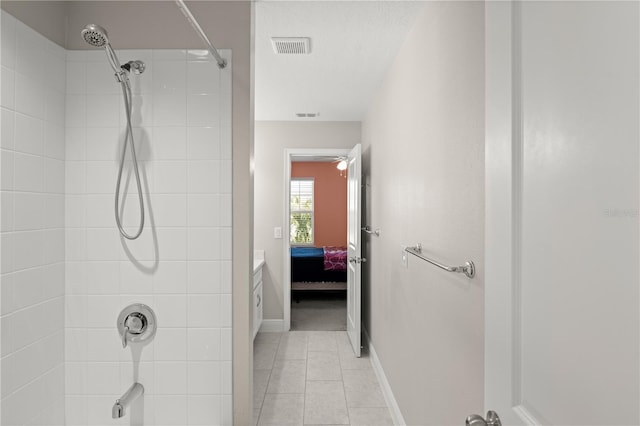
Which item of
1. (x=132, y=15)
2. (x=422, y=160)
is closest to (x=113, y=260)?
(x=132, y=15)

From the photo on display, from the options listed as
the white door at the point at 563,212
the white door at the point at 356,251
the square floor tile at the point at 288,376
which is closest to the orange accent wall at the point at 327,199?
the white door at the point at 356,251

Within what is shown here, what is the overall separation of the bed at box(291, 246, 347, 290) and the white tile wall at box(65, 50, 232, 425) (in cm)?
366

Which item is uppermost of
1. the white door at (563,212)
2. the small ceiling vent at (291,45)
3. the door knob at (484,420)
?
the small ceiling vent at (291,45)

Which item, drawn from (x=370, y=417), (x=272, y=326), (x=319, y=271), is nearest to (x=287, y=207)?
(x=272, y=326)

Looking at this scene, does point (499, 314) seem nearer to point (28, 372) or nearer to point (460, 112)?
point (460, 112)

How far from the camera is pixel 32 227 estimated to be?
1434 millimetres

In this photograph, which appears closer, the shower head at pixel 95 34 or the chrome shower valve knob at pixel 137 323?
the shower head at pixel 95 34

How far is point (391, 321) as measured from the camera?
8.20 feet

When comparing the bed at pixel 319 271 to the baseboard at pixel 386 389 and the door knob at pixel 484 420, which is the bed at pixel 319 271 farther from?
the door knob at pixel 484 420

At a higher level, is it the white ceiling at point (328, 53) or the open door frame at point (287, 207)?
the white ceiling at point (328, 53)

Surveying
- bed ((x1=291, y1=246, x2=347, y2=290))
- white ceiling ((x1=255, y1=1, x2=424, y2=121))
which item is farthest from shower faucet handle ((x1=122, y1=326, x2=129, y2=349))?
bed ((x1=291, y1=246, x2=347, y2=290))

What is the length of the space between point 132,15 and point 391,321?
2385 millimetres

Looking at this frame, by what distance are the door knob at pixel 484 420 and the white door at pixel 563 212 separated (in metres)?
0.02

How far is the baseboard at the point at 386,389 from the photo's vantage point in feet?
7.27
